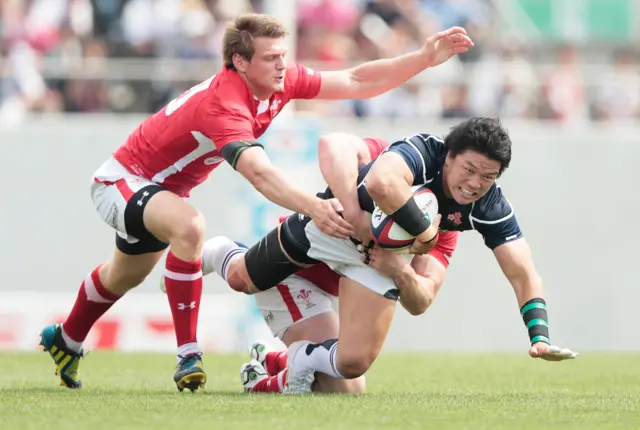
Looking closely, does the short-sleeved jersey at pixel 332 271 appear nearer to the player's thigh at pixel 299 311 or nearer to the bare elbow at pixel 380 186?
the player's thigh at pixel 299 311

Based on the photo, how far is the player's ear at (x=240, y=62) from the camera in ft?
22.2

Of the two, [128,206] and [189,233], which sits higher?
[128,206]

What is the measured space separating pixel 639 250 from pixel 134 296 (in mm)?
5565

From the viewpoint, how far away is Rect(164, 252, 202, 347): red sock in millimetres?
6648

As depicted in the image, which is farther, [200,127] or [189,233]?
[200,127]

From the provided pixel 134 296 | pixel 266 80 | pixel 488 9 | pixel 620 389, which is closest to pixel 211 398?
pixel 266 80

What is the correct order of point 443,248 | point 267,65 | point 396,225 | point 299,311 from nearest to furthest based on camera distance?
point 396,225, point 267,65, point 299,311, point 443,248

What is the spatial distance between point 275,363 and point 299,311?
1.30 ft

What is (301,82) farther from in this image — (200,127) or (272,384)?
(272,384)

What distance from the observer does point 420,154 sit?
630 centimetres

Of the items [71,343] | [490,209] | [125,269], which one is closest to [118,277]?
[125,269]

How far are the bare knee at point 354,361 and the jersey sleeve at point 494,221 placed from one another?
88 centimetres

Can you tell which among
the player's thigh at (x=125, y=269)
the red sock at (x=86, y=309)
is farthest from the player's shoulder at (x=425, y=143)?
the red sock at (x=86, y=309)

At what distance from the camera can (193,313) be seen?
6707mm
